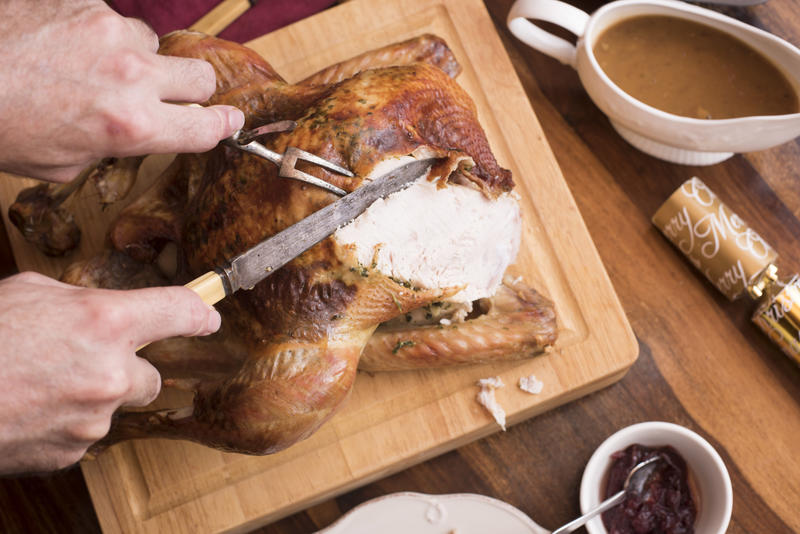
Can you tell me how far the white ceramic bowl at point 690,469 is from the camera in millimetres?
1695

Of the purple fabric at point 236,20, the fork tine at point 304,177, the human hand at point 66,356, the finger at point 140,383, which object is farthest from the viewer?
the purple fabric at point 236,20

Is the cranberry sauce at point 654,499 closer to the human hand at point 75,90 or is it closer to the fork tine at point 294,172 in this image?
the fork tine at point 294,172

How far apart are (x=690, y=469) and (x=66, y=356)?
135 cm

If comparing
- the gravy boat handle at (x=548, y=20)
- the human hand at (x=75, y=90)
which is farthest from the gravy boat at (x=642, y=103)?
the human hand at (x=75, y=90)

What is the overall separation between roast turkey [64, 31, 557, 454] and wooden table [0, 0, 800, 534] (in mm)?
328

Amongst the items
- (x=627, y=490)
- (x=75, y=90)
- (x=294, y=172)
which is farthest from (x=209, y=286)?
(x=627, y=490)

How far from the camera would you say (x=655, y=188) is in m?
2.03

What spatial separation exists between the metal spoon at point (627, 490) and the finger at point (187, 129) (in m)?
1.09

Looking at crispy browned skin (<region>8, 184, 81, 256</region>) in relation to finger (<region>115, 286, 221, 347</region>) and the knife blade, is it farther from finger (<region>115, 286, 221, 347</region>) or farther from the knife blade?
finger (<region>115, 286, 221, 347</region>)

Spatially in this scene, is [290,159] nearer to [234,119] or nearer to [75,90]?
[234,119]

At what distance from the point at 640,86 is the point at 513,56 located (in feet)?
1.27

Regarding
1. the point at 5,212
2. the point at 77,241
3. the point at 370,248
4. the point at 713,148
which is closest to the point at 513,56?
the point at 713,148

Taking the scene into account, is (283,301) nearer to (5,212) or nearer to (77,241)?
(77,241)

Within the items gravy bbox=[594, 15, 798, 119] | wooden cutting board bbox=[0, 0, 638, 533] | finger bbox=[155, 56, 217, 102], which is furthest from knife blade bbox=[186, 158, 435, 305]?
gravy bbox=[594, 15, 798, 119]
